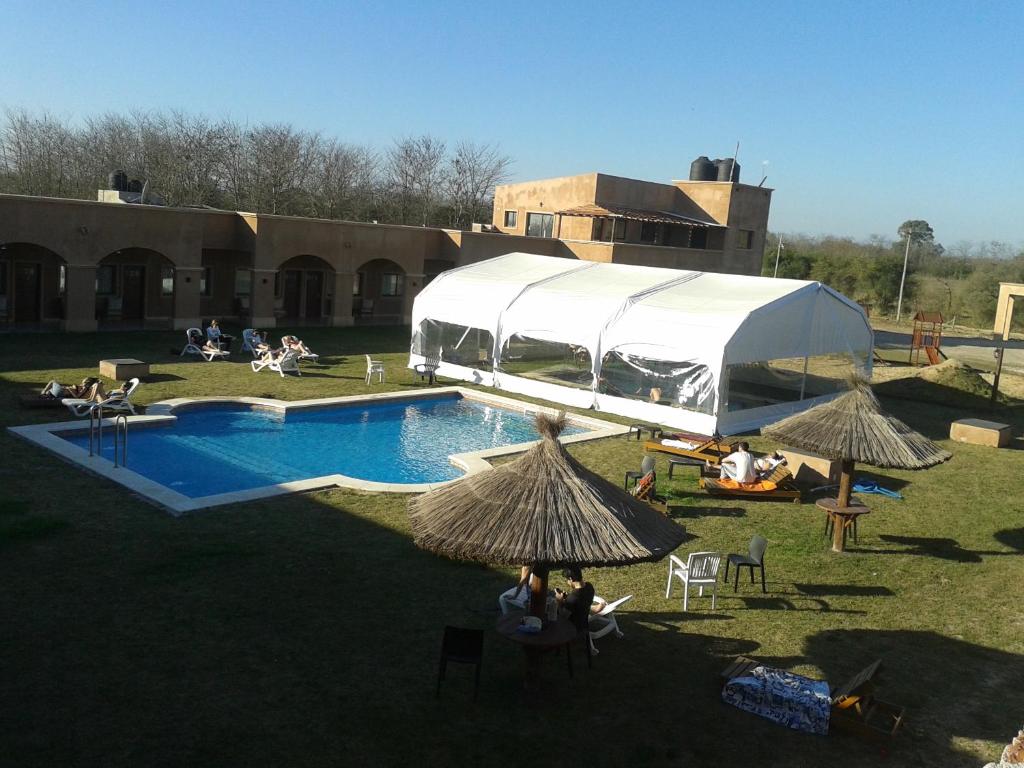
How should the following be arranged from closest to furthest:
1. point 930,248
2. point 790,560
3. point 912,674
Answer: point 912,674
point 790,560
point 930,248

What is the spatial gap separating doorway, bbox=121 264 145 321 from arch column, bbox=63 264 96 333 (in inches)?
115

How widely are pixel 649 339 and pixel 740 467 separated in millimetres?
5922

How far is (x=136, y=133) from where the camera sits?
206ft

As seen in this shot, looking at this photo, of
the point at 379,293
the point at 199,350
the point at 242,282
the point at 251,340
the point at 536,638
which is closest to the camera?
the point at 536,638

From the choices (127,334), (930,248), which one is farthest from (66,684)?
(930,248)

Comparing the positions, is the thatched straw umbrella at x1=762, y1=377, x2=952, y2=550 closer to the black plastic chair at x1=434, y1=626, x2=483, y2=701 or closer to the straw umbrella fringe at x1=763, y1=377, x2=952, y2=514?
the straw umbrella fringe at x1=763, y1=377, x2=952, y2=514

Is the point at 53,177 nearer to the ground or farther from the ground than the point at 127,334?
farther from the ground

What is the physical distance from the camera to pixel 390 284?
123 ft

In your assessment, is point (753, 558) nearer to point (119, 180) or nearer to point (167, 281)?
point (167, 281)

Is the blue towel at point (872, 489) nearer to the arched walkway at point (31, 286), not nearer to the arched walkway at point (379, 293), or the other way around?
the arched walkway at point (379, 293)

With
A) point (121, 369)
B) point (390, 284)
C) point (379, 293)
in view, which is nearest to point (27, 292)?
point (121, 369)

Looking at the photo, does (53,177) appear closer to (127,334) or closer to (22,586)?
(127,334)

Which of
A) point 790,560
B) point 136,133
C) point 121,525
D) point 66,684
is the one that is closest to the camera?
point 66,684

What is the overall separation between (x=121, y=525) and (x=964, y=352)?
124 ft
